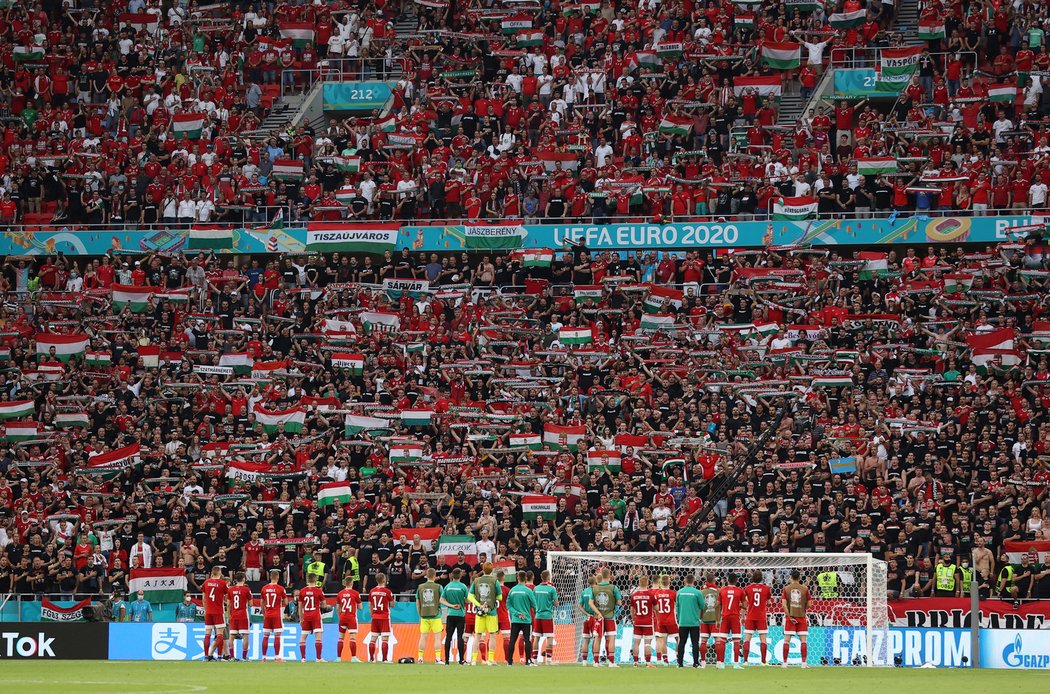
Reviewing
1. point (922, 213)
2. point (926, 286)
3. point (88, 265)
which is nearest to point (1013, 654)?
point (926, 286)

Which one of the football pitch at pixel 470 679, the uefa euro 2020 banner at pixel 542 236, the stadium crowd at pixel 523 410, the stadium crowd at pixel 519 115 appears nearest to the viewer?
the football pitch at pixel 470 679

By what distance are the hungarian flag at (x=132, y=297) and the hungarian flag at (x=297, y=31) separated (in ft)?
34.4

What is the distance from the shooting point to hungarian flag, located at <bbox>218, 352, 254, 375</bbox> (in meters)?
40.9

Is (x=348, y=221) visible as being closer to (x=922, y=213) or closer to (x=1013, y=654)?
(x=922, y=213)

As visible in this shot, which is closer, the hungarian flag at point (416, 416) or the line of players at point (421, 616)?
the line of players at point (421, 616)

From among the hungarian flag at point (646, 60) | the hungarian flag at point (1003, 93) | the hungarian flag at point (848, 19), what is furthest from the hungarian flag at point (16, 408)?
the hungarian flag at point (1003, 93)

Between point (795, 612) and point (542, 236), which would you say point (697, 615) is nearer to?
point (795, 612)

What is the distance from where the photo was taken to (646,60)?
46.1 meters

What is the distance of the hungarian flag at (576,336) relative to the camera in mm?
40344

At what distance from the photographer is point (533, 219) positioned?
145 feet

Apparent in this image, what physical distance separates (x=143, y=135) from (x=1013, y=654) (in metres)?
29.0

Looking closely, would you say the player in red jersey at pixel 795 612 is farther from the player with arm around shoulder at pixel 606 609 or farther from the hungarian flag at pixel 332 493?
the hungarian flag at pixel 332 493

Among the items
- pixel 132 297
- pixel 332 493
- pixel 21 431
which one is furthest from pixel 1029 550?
pixel 132 297

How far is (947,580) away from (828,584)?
210 cm
